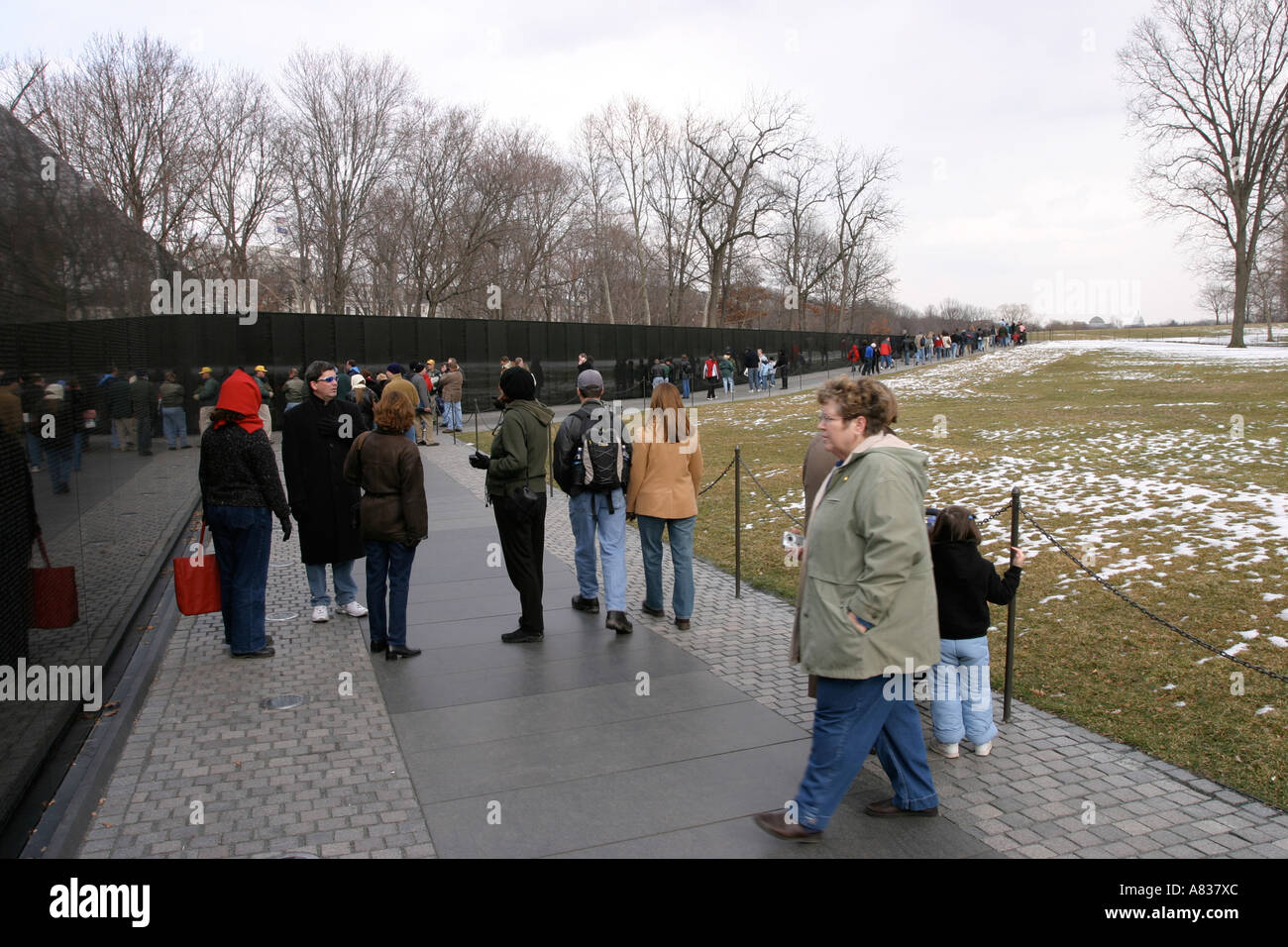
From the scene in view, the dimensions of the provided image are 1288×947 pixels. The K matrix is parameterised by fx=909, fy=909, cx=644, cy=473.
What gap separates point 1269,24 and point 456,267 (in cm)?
4519

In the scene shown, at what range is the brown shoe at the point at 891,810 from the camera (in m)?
4.20

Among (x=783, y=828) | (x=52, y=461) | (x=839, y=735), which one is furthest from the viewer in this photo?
(x=52, y=461)

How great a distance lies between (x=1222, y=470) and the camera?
12445 mm

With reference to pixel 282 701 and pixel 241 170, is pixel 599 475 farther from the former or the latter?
pixel 241 170

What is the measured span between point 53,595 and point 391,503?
2125mm

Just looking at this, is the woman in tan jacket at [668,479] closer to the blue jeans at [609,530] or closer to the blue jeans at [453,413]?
the blue jeans at [609,530]

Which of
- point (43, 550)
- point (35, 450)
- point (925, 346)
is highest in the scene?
point (925, 346)

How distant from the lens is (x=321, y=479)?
747cm

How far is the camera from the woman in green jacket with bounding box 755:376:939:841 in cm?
366

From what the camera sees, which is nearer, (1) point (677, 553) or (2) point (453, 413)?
(1) point (677, 553)

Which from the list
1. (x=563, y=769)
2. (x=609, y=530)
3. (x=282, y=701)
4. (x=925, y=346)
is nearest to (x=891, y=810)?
(x=563, y=769)

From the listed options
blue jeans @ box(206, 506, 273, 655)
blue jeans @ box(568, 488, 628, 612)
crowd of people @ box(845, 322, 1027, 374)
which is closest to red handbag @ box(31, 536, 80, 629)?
blue jeans @ box(206, 506, 273, 655)

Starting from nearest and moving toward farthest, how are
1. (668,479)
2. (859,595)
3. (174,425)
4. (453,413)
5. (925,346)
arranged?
(859,595), (668,479), (174,425), (453,413), (925,346)

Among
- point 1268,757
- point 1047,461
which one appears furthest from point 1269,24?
point 1268,757
